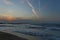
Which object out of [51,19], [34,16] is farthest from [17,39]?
[51,19]

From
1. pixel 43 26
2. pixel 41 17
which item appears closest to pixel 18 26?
pixel 43 26

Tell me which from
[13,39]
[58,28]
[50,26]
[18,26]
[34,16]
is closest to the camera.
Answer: [13,39]

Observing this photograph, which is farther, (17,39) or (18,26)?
(18,26)

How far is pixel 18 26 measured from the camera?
10.4 meters

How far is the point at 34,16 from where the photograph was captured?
7.04m

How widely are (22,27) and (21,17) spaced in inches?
108

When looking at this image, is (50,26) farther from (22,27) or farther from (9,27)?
(9,27)

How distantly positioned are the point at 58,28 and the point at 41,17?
2190 mm

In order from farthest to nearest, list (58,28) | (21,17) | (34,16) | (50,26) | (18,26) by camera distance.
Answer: (18,26) → (50,26) → (58,28) → (21,17) → (34,16)

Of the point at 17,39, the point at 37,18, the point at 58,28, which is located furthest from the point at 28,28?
the point at 17,39

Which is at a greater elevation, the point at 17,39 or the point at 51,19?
the point at 51,19

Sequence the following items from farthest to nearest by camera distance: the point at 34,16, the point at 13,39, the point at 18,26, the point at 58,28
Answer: the point at 18,26, the point at 58,28, the point at 34,16, the point at 13,39

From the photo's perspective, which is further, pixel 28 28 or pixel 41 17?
pixel 28 28

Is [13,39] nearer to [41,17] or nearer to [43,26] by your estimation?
[41,17]
